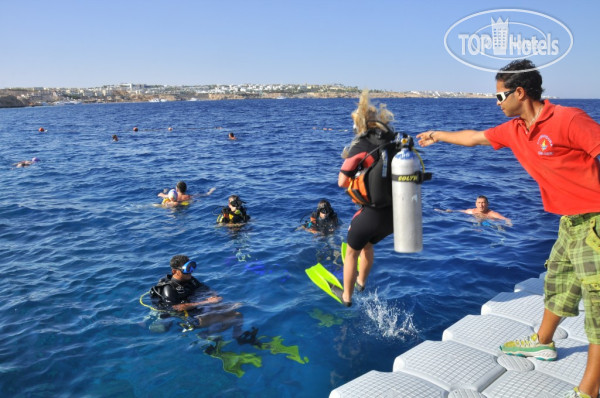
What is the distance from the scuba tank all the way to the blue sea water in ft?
7.68

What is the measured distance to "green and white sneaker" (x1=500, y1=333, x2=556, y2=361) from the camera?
14.4 ft

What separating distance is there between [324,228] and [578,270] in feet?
26.3

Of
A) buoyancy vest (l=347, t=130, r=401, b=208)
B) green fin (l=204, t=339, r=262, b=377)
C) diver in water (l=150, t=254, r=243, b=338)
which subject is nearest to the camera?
buoyancy vest (l=347, t=130, r=401, b=208)

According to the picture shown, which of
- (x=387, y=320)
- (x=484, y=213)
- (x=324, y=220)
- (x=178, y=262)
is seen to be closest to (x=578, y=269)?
(x=387, y=320)

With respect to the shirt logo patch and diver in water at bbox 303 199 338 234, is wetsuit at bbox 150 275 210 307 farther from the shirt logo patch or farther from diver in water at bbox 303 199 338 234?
the shirt logo patch

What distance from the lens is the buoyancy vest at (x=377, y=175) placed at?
4.47 meters

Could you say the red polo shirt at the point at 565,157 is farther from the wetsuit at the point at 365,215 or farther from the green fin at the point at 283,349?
A: the green fin at the point at 283,349

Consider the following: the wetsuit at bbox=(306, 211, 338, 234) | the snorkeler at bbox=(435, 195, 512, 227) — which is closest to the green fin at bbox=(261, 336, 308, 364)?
the wetsuit at bbox=(306, 211, 338, 234)

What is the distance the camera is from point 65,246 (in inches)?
438

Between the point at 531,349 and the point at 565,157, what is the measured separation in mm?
2226

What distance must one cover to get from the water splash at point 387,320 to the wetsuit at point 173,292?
10.0 feet

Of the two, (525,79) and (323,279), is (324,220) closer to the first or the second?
(323,279)

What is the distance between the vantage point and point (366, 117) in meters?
4.53

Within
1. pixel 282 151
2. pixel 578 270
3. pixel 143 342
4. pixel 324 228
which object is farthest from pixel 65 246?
pixel 282 151
